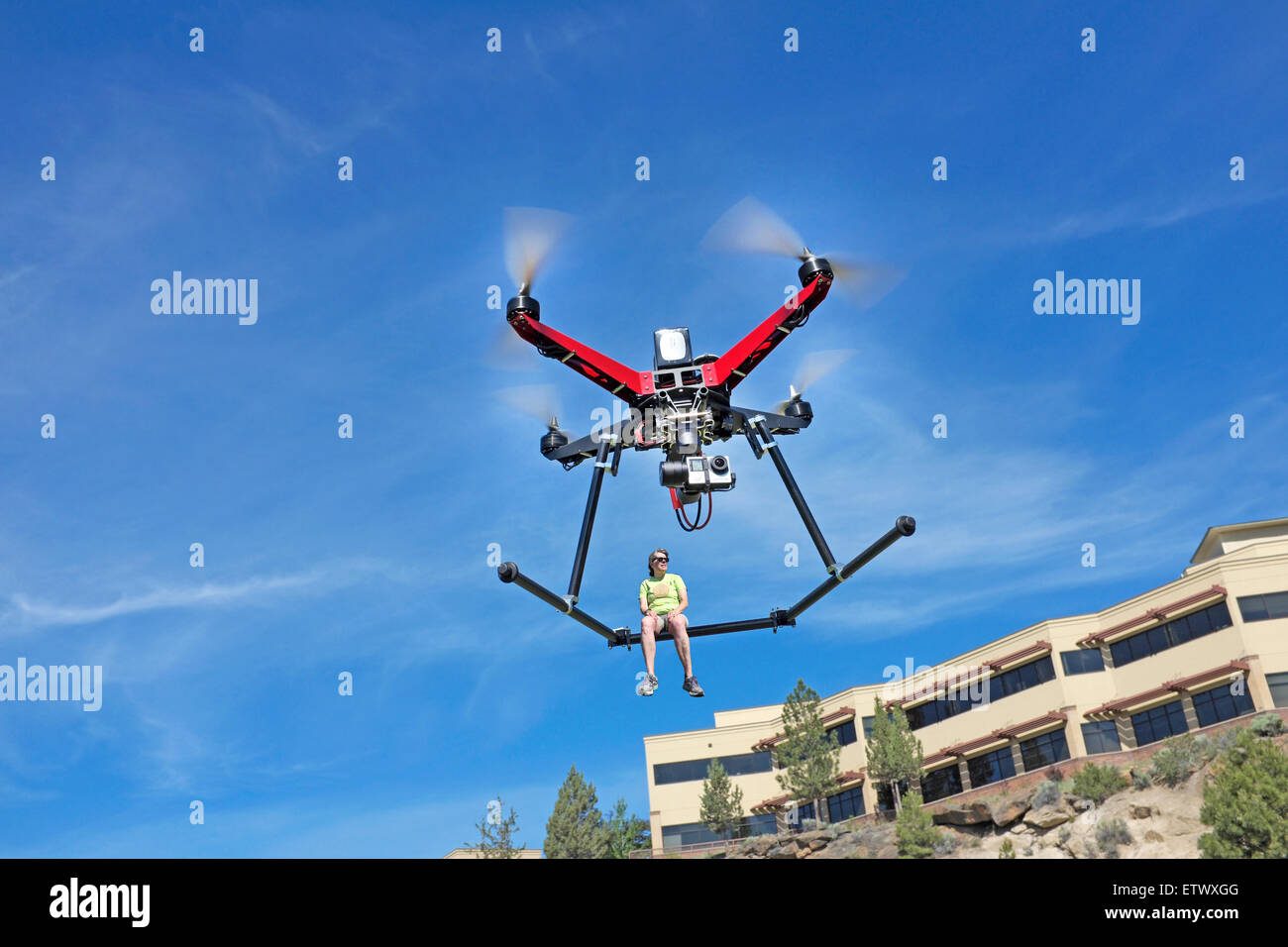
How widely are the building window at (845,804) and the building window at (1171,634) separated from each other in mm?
16268

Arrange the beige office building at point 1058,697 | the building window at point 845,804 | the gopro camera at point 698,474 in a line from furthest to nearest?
the building window at point 845,804 < the beige office building at point 1058,697 < the gopro camera at point 698,474

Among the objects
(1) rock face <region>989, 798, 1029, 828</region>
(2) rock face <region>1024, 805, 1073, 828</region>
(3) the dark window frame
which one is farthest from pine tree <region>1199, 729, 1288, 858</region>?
(3) the dark window frame

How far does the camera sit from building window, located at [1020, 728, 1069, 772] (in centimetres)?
4903

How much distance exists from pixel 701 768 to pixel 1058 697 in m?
22.3

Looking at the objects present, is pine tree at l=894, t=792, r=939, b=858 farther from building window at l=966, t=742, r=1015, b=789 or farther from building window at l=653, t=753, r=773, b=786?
building window at l=653, t=753, r=773, b=786

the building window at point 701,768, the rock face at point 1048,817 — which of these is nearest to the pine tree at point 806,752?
the building window at point 701,768

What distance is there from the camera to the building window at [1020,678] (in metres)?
51.0

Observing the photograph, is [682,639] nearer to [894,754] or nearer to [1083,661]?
[894,754]

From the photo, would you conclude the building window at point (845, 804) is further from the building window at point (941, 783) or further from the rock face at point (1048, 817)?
the rock face at point (1048, 817)

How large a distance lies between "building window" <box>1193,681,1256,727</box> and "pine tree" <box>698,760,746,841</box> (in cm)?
2452

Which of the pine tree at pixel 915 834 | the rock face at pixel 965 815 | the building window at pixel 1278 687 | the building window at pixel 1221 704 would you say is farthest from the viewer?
the rock face at pixel 965 815
